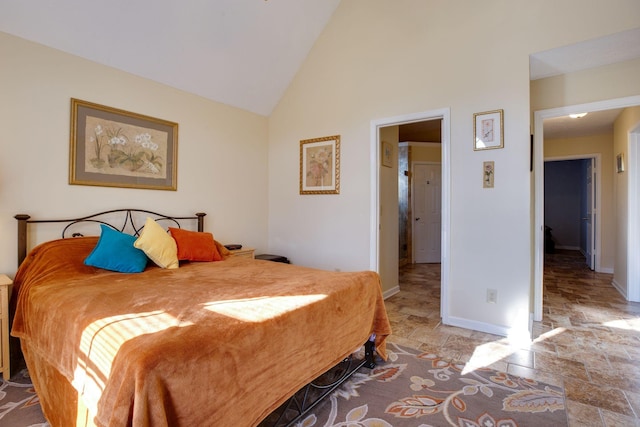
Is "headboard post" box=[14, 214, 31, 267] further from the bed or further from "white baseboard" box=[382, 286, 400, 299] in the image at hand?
"white baseboard" box=[382, 286, 400, 299]

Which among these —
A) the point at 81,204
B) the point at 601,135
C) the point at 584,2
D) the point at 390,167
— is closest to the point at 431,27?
the point at 584,2

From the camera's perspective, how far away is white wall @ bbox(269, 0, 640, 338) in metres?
2.87

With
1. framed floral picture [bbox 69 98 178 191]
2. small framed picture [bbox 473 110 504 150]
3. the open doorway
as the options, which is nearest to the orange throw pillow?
framed floral picture [bbox 69 98 178 191]

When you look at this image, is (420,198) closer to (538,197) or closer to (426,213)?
(426,213)

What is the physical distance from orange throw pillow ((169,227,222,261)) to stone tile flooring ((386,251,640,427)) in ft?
6.20

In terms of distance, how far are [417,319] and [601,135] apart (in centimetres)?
528

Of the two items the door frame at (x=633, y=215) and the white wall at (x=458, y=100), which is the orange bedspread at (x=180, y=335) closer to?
the white wall at (x=458, y=100)

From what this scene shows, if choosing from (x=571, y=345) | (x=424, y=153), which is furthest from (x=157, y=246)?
(x=424, y=153)

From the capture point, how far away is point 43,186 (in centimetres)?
263

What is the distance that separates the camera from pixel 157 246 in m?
2.76

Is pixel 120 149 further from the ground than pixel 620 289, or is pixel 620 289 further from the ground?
pixel 120 149

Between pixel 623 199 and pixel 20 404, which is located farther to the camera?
pixel 623 199

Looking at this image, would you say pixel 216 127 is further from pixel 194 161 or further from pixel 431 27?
pixel 431 27

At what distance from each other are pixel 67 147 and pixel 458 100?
357cm
